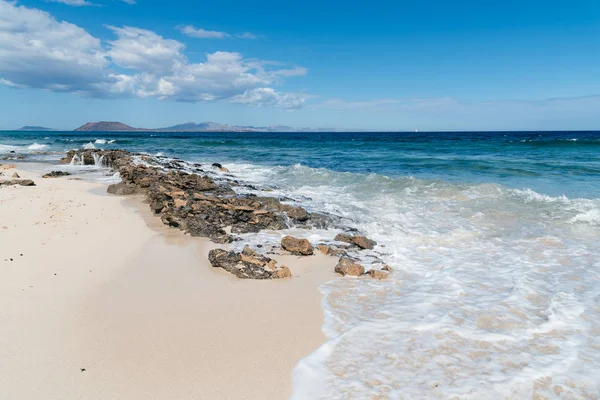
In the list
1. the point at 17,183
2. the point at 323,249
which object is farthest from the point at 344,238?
the point at 17,183

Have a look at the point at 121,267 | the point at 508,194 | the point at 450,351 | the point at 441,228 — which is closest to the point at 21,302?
the point at 121,267

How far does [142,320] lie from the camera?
4.12 m

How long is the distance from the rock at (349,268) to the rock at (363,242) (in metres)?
1.27

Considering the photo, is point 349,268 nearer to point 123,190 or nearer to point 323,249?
point 323,249

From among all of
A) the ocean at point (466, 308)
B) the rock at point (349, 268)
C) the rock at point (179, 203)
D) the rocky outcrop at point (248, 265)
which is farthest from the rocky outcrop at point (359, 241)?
the rock at point (179, 203)

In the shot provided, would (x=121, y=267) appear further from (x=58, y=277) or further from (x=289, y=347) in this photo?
(x=289, y=347)

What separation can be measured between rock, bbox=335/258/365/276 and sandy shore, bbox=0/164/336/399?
0.80ft

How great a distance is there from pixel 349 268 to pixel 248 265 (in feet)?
5.38

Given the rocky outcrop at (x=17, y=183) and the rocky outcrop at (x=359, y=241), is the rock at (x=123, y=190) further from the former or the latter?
the rocky outcrop at (x=359, y=241)

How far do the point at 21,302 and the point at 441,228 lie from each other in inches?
319

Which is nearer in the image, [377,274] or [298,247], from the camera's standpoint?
[377,274]

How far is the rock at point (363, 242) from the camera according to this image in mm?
7125

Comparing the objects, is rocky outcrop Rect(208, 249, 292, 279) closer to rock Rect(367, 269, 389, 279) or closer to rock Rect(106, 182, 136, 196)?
rock Rect(367, 269, 389, 279)

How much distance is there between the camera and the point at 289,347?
→ 3.72m
